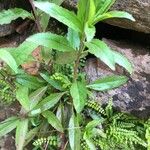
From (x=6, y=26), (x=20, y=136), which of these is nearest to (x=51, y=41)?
(x=20, y=136)

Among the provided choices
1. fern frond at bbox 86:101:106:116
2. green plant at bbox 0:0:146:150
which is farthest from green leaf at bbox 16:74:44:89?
fern frond at bbox 86:101:106:116

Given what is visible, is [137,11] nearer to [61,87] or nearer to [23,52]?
[61,87]

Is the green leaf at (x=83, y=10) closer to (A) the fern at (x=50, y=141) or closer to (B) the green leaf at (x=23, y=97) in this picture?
(B) the green leaf at (x=23, y=97)

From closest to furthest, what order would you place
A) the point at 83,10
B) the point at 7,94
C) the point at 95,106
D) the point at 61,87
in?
1. the point at 83,10
2. the point at 61,87
3. the point at 95,106
4. the point at 7,94

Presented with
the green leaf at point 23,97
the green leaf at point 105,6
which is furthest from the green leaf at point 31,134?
the green leaf at point 105,6

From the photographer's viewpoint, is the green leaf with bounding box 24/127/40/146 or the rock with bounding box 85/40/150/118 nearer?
the green leaf with bounding box 24/127/40/146

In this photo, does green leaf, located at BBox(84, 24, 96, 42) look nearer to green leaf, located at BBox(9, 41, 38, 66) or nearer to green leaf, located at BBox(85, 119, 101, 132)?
green leaf, located at BBox(9, 41, 38, 66)

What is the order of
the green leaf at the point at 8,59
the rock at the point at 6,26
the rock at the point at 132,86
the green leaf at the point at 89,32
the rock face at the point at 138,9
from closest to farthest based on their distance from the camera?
the green leaf at the point at 89,32 → the green leaf at the point at 8,59 → the rock face at the point at 138,9 → the rock at the point at 132,86 → the rock at the point at 6,26
